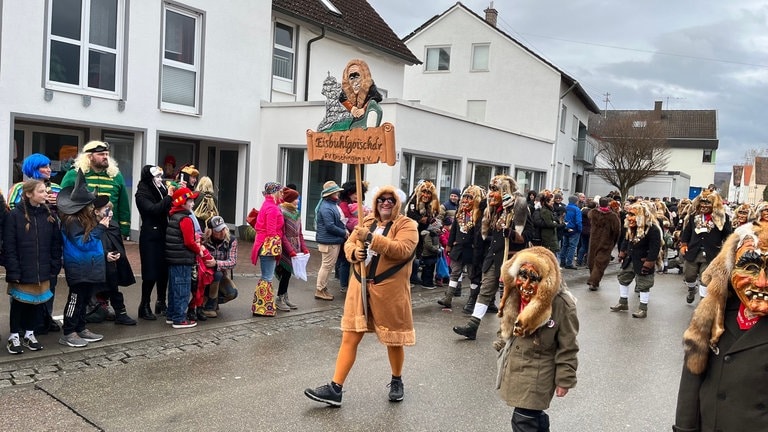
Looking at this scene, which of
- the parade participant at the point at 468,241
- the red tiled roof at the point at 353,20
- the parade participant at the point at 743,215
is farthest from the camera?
the red tiled roof at the point at 353,20

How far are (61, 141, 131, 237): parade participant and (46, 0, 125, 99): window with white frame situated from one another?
15.9 ft

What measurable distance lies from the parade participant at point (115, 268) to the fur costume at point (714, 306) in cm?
564

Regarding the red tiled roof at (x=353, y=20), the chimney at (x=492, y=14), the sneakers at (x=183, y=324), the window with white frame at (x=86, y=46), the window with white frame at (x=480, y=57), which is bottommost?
the sneakers at (x=183, y=324)

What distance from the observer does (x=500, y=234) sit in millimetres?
7648

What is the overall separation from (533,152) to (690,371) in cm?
1911

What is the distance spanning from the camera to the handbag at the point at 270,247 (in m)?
7.53

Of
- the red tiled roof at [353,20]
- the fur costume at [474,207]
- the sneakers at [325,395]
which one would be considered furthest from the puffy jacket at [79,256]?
the red tiled roof at [353,20]

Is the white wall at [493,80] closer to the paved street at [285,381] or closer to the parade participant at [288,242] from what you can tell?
the parade participant at [288,242]

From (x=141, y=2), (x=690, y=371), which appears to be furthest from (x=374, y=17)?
(x=690, y=371)

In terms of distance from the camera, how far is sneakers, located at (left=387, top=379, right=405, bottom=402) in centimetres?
496

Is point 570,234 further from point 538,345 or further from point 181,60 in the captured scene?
point 538,345

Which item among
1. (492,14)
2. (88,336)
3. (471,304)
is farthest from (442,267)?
(492,14)

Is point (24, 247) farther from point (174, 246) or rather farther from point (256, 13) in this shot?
point (256, 13)

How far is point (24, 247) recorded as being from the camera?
216 inches
